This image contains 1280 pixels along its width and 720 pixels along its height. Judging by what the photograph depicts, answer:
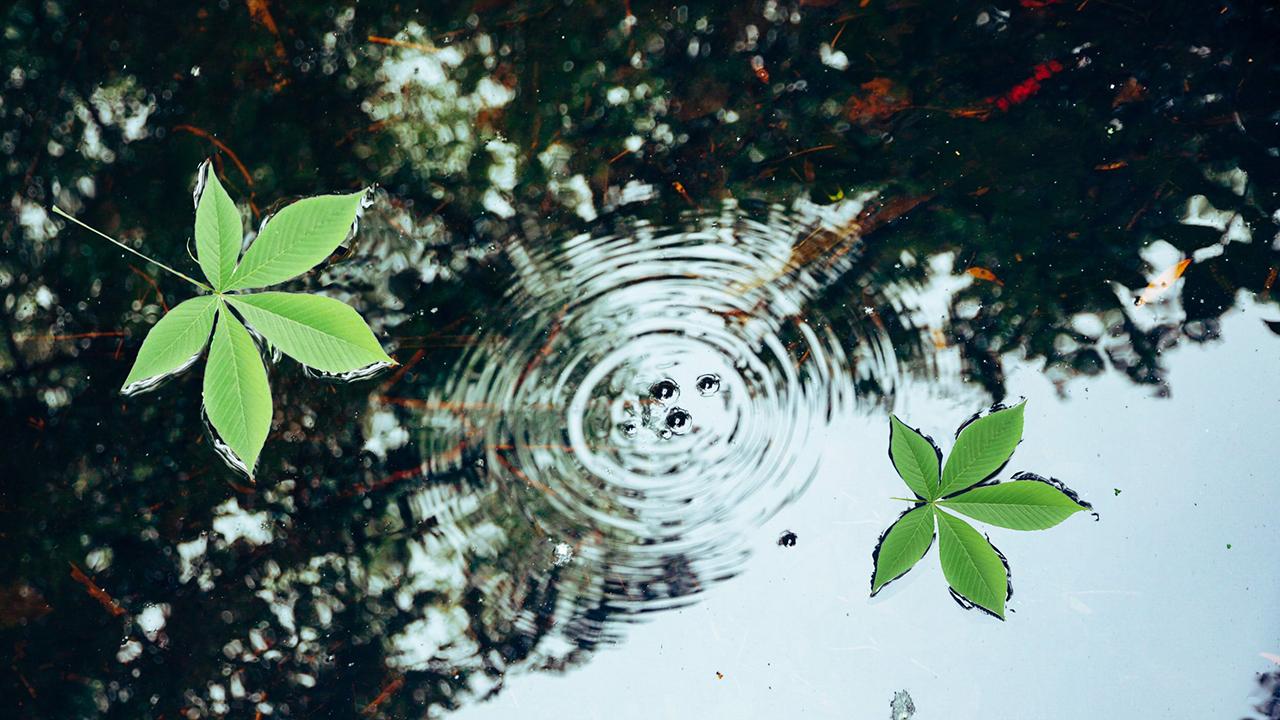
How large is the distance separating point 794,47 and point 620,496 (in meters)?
0.90

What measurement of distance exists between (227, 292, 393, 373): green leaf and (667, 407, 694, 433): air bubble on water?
1.72ft

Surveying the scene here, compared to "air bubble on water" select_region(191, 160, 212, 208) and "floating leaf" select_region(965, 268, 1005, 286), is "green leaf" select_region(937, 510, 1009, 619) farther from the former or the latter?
"air bubble on water" select_region(191, 160, 212, 208)

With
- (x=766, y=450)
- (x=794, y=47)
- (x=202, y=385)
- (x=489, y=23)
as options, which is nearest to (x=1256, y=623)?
(x=766, y=450)

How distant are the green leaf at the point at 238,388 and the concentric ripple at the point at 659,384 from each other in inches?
13.4

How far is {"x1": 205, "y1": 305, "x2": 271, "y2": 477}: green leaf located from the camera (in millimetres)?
1373

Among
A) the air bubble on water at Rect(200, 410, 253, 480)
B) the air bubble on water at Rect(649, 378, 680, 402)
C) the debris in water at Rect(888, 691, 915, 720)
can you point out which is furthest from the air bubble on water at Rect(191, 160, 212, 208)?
the debris in water at Rect(888, 691, 915, 720)

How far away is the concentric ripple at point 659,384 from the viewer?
56.1 inches

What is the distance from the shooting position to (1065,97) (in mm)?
1427

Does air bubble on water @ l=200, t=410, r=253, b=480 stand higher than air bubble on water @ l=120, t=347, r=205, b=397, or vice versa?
air bubble on water @ l=120, t=347, r=205, b=397

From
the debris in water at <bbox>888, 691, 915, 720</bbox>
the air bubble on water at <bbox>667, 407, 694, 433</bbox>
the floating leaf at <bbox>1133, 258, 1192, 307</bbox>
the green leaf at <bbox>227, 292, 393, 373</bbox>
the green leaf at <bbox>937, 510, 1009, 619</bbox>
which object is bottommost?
the debris in water at <bbox>888, 691, 915, 720</bbox>

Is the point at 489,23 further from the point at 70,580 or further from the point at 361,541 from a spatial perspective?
the point at 70,580

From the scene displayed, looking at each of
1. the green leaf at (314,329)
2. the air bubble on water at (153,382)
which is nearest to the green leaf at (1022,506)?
the green leaf at (314,329)

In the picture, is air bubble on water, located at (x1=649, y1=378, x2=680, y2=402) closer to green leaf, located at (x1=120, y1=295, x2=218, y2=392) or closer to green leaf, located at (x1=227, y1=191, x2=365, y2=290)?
green leaf, located at (x1=227, y1=191, x2=365, y2=290)

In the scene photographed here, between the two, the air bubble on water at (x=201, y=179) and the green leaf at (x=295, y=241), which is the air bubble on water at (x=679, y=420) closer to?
the green leaf at (x=295, y=241)
